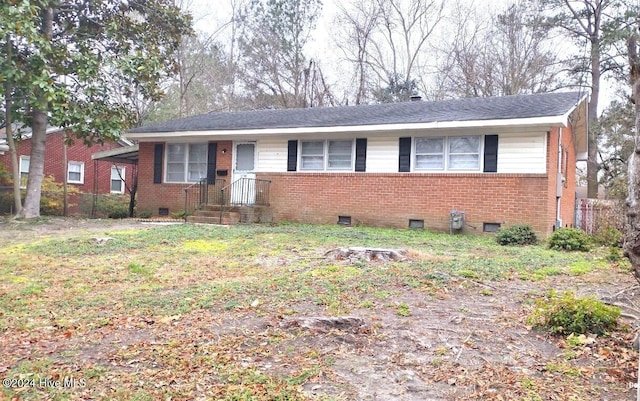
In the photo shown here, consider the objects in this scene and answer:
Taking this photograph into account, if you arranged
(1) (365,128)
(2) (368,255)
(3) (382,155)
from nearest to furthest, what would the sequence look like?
1. (2) (368,255)
2. (1) (365,128)
3. (3) (382,155)

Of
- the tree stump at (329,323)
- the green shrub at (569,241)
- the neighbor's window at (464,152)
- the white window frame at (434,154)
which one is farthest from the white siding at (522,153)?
the tree stump at (329,323)

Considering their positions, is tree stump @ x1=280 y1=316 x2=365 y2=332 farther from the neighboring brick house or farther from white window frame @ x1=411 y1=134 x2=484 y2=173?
the neighboring brick house

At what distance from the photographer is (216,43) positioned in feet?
84.9

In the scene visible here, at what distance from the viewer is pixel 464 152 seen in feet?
39.5

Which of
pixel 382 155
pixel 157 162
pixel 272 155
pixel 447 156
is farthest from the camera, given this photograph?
pixel 157 162

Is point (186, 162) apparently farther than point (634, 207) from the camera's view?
Yes

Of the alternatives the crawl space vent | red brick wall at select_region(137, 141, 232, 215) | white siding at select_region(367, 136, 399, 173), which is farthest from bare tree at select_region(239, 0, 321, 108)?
the crawl space vent

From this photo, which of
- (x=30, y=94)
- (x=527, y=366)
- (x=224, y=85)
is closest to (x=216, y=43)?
(x=224, y=85)

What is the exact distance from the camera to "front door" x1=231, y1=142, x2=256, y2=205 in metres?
14.4

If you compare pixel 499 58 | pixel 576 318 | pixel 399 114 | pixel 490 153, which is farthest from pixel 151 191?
pixel 499 58

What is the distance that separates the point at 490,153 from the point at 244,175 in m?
Result: 7.35

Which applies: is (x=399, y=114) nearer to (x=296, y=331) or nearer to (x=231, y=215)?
(x=231, y=215)

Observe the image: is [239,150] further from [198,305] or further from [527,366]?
[527,366]

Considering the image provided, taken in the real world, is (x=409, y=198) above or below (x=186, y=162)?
below
